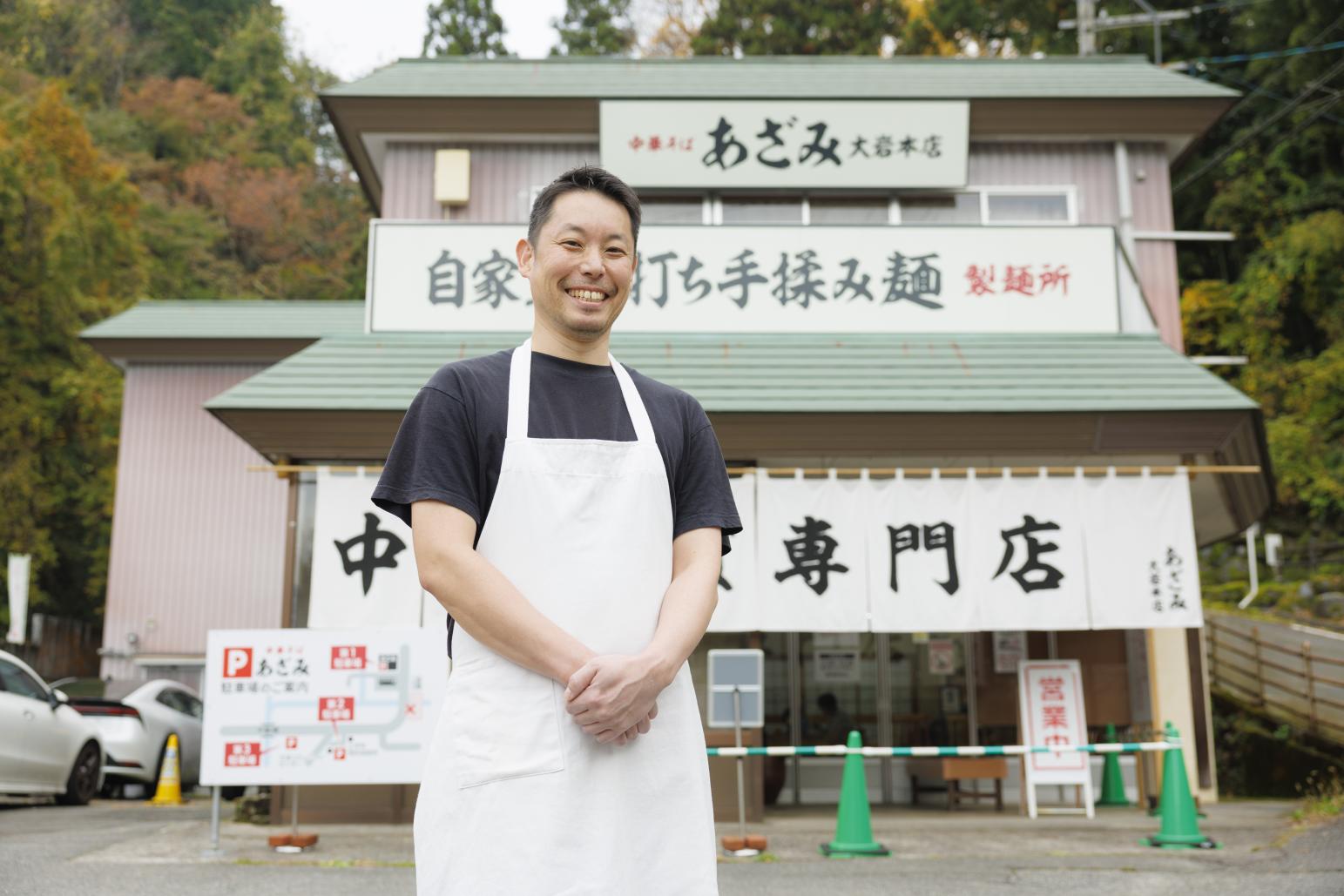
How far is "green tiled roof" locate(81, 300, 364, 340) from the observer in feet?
49.5

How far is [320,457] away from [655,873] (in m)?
8.29

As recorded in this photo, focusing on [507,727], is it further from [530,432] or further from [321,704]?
[321,704]

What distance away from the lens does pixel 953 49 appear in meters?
32.2

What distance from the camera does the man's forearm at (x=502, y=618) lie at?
2092 mm

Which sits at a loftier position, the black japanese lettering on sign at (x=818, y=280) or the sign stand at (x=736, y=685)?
the black japanese lettering on sign at (x=818, y=280)

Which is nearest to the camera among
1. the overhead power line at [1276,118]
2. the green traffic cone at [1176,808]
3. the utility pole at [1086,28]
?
the green traffic cone at [1176,808]

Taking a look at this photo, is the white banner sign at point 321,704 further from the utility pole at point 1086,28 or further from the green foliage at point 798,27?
the green foliage at point 798,27

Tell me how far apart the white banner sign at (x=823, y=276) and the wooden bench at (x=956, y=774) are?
4.12 meters

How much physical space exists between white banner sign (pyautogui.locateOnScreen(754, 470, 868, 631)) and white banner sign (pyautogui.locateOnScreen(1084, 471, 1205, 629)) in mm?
1825

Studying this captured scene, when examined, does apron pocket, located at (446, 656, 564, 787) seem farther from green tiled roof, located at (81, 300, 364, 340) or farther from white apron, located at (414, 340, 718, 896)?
green tiled roof, located at (81, 300, 364, 340)

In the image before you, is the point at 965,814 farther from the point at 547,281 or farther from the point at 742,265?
the point at 547,281

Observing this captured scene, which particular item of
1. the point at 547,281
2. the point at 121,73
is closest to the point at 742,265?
the point at 547,281

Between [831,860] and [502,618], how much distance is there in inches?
254

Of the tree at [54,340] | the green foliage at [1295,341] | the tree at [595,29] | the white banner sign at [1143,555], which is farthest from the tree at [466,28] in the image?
the white banner sign at [1143,555]
